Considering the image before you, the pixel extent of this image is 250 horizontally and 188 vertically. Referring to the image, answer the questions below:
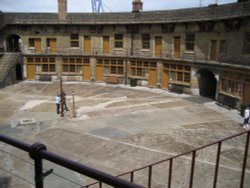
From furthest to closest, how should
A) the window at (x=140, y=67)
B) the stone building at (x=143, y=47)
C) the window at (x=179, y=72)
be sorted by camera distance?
the window at (x=140, y=67) → the window at (x=179, y=72) → the stone building at (x=143, y=47)

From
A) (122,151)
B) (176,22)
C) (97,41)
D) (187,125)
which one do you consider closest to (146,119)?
(187,125)

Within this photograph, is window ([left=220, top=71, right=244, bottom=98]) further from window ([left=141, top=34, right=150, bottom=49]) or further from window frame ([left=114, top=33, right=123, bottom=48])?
window frame ([left=114, top=33, right=123, bottom=48])

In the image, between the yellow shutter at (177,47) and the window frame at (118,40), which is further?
the window frame at (118,40)

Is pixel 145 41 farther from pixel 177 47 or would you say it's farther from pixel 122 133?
pixel 122 133

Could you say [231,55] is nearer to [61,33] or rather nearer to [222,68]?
[222,68]

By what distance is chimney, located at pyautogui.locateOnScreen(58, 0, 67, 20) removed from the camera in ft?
105

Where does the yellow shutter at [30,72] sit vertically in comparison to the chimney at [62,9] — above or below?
below

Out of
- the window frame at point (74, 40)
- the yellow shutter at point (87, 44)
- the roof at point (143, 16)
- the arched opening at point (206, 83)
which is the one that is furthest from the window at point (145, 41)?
the window frame at point (74, 40)

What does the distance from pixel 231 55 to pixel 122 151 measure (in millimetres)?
13343

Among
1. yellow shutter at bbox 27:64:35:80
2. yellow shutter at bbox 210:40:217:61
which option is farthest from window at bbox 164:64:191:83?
yellow shutter at bbox 27:64:35:80

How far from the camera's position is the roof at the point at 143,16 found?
69.7ft

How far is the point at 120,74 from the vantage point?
32125 mm

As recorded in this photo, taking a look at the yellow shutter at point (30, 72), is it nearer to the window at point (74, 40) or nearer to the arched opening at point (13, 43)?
the arched opening at point (13, 43)

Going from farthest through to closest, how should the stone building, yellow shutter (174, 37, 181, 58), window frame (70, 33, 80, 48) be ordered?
1. window frame (70, 33, 80, 48)
2. yellow shutter (174, 37, 181, 58)
3. the stone building
